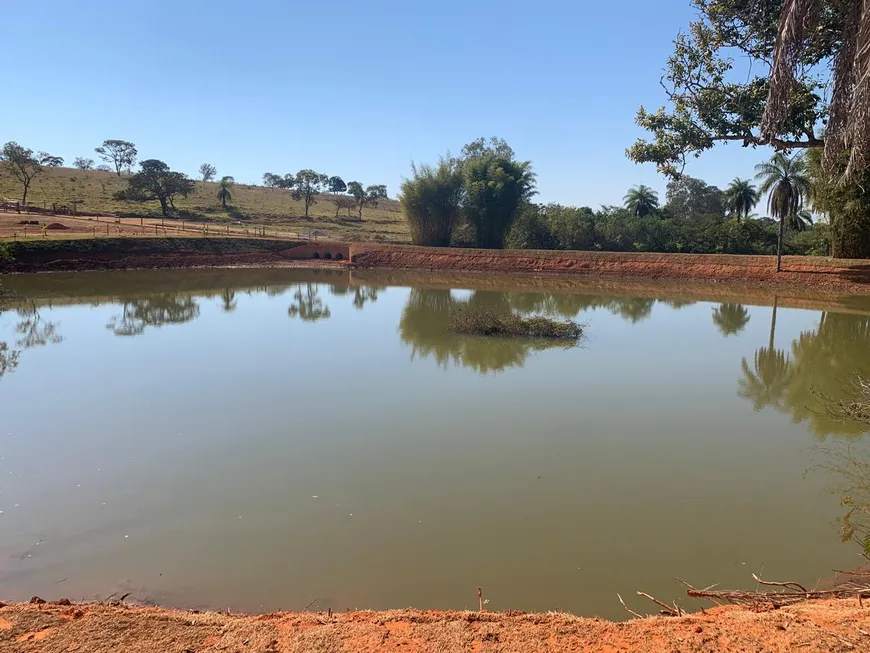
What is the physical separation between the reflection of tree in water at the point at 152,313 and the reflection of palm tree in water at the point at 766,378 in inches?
540

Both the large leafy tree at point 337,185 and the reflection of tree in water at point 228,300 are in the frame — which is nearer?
the reflection of tree in water at point 228,300

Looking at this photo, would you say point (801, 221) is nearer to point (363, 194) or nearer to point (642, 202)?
point (642, 202)

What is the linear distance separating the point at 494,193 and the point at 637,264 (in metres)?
10.1

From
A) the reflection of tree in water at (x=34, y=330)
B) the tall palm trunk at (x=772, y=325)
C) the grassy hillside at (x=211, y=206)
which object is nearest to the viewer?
the reflection of tree in water at (x=34, y=330)

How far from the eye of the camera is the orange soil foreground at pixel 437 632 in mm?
3002

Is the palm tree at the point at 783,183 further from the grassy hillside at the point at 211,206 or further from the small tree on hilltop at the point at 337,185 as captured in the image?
the small tree on hilltop at the point at 337,185

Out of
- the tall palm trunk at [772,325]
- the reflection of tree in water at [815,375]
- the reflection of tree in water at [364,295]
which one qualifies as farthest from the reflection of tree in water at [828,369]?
the reflection of tree in water at [364,295]

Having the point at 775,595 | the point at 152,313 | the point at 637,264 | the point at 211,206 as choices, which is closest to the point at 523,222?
the point at 637,264

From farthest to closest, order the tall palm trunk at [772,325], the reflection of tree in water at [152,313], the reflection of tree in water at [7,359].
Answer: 1. the reflection of tree in water at [152,313]
2. the tall palm trunk at [772,325]
3. the reflection of tree in water at [7,359]

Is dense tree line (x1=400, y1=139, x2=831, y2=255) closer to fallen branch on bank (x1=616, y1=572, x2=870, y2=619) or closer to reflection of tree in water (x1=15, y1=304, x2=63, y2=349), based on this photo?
reflection of tree in water (x1=15, y1=304, x2=63, y2=349)

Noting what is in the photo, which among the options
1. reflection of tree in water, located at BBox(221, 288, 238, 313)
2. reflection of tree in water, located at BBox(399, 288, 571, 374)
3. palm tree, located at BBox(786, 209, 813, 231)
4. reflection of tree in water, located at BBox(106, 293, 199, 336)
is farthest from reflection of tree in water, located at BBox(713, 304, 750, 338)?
palm tree, located at BBox(786, 209, 813, 231)

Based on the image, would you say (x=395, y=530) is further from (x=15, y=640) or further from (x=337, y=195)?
(x=337, y=195)

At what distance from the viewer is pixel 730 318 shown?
18.4 metres

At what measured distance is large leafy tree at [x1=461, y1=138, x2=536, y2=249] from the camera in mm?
35594
